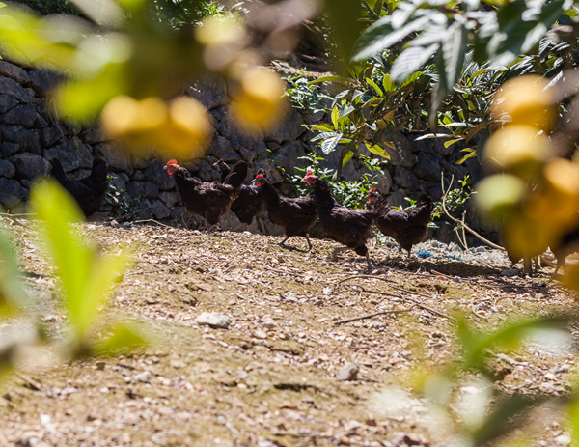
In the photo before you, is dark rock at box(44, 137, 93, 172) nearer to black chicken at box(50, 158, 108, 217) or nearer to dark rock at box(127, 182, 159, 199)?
dark rock at box(127, 182, 159, 199)

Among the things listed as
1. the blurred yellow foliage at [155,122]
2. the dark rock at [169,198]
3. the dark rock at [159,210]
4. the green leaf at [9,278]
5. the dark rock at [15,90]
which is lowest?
the dark rock at [159,210]

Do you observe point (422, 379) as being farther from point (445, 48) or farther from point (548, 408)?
point (445, 48)

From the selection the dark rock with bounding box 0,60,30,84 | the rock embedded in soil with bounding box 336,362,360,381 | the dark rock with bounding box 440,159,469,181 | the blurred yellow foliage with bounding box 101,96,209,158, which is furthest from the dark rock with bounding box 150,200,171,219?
the blurred yellow foliage with bounding box 101,96,209,158

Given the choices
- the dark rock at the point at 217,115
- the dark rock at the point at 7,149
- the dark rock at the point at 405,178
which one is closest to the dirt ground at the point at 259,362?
the dark rock at the point at 7,149

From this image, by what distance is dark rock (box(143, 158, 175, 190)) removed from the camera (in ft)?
23.6

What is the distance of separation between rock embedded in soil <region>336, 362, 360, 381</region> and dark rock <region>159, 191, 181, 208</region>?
601 cm

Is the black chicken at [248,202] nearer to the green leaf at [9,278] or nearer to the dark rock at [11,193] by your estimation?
the dark rock at [11,193]

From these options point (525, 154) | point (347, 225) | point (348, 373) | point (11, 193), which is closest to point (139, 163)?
point (11, 193)

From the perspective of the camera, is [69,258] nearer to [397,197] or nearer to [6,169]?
[6,169]

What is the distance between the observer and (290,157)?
26.5 ft

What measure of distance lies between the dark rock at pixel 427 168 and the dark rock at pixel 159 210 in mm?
4956

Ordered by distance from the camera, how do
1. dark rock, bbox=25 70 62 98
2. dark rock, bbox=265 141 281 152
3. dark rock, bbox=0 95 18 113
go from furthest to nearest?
dark rock, bbox=265 141 281 152, dark rock, bbox=25 70 62 98, dark rock, bbox=0 95 18 113

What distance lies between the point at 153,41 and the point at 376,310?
232cm

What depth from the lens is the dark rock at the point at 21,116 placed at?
20.0 feet
